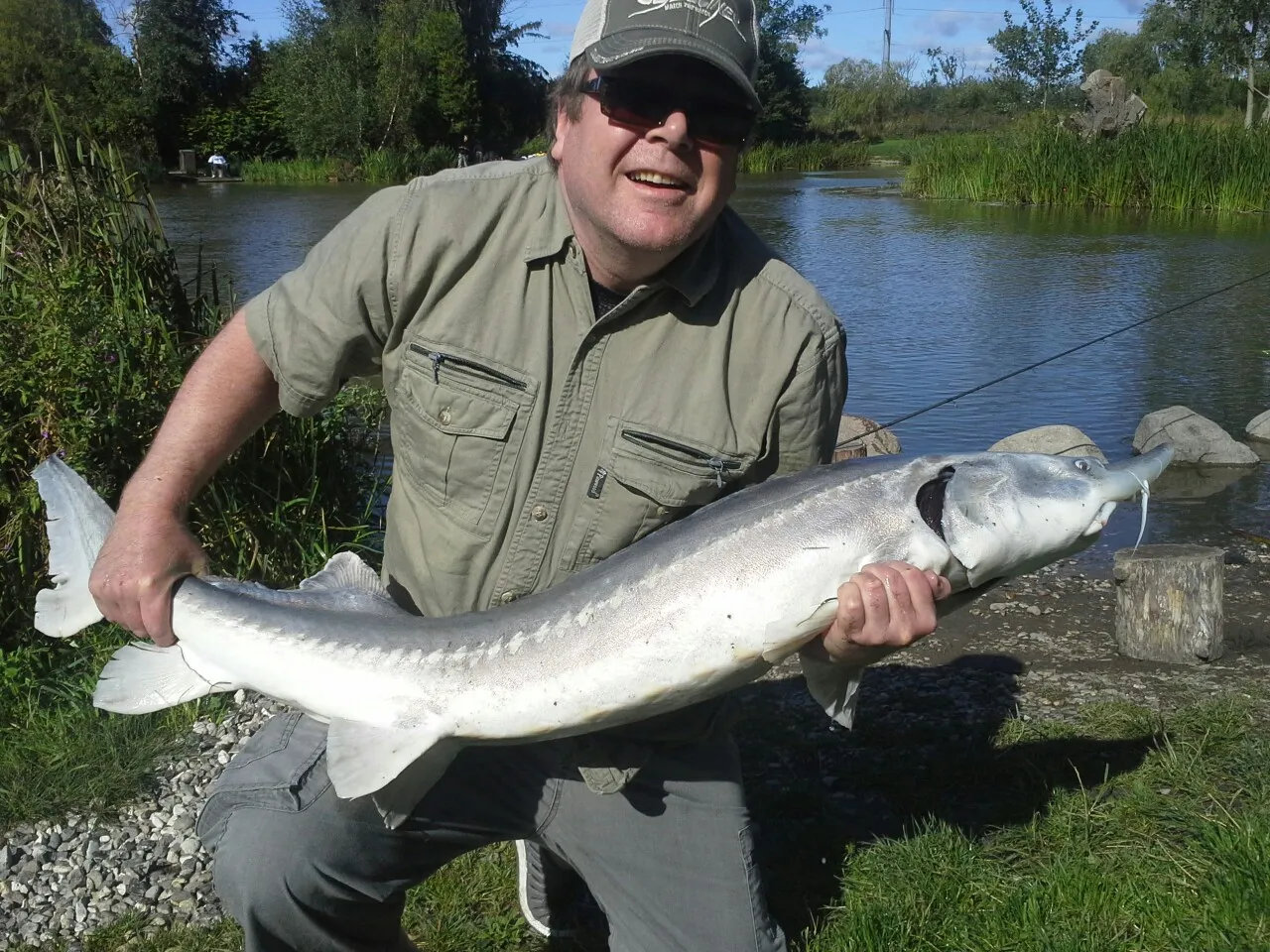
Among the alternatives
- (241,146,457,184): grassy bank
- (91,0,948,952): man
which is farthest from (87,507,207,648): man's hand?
(241,146,457,184): grassy bank

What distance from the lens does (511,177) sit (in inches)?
124

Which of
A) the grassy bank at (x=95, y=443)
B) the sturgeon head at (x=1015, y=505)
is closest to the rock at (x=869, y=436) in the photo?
the grassy bank at (x=95, y=443)

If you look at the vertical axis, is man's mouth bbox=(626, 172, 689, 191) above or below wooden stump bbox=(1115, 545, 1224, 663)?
above

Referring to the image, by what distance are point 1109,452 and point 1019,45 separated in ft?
174

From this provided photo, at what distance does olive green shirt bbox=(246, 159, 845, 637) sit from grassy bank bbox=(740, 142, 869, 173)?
154 ft

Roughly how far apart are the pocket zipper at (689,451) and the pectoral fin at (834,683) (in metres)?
0.50

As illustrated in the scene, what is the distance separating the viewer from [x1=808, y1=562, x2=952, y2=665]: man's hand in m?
2.54

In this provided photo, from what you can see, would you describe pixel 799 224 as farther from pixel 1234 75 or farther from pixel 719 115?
pixel 1234 75

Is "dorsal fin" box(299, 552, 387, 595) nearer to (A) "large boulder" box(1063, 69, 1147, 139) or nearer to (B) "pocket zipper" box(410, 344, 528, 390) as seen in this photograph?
(B) "pocket zipper" box(410, 344, 528, 390)

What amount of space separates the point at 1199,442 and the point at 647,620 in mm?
7349

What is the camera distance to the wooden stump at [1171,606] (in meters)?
4.84

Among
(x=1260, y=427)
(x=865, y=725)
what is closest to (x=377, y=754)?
(x=865, y=725)

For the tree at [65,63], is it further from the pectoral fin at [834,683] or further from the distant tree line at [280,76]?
the pectoral fin at [834,683]

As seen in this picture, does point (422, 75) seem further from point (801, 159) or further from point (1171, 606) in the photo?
point (1171, 606)
